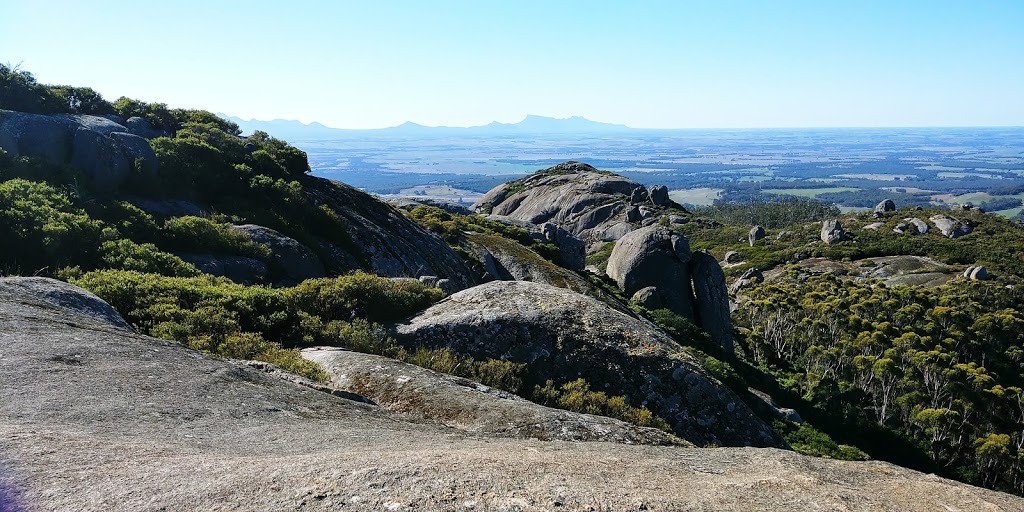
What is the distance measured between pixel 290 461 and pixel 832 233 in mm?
116693

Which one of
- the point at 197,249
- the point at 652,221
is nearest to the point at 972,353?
the point at 652,221

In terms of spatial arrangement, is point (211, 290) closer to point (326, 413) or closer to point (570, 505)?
point (326, 413)

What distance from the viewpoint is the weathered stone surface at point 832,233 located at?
10262 cm

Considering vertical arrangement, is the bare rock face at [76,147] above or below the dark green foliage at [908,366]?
above

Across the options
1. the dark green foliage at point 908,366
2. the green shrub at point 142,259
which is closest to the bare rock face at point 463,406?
the green shrub at point 142,259

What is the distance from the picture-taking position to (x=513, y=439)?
6660mm

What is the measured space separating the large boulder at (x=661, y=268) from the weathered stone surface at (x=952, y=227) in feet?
313

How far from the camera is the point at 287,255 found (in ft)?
Answer: 54.5

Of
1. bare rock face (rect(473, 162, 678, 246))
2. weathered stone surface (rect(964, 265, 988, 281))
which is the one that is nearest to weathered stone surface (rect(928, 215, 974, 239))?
weathered stone surface (rect(964, 265, 988, 281))

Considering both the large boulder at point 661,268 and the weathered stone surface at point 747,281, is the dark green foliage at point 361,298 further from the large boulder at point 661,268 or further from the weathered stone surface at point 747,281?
→ the weathered stone surface at point 747,281

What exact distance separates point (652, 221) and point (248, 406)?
312ft

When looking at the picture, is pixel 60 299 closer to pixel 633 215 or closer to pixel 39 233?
pixel 39 233

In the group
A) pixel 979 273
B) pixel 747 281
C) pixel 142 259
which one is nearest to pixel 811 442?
pixel 142 259

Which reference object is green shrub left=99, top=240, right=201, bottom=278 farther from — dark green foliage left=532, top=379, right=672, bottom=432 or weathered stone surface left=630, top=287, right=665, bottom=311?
weathered stone surface left=630, top=287, right=665, bottom=311
